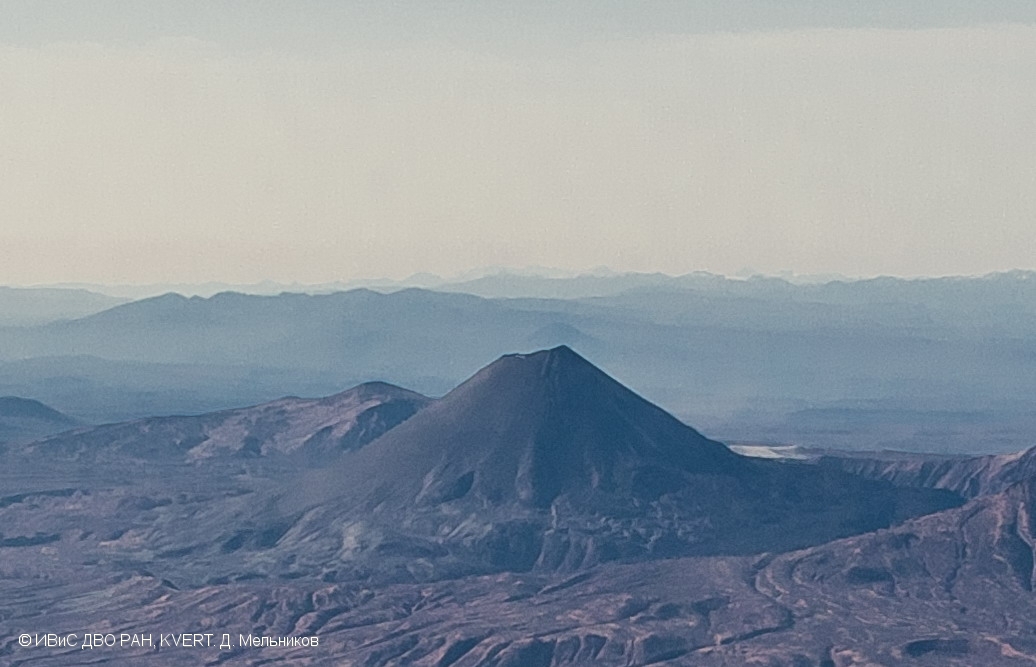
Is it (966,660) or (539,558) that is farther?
(539,558)

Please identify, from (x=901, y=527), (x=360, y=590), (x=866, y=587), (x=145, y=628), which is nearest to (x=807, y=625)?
(x=866, y=587)

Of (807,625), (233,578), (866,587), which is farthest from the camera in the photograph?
(233,578)

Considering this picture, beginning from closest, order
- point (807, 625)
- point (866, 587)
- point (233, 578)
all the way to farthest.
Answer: point (807, 625)
point (866, 587)
point (233, 578)

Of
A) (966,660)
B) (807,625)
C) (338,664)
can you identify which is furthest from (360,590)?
(966,660)

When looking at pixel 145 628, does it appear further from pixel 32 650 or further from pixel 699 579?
pixel 699 579

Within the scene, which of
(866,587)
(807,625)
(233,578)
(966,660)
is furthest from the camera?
(233,578)

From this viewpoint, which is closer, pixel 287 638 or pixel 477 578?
pixel 287 638

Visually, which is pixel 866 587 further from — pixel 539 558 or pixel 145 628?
Result: pixel 145 628

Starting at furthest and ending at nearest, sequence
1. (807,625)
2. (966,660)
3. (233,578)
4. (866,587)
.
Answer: (233,578)
(866,587)
(807,625)
(966,660)

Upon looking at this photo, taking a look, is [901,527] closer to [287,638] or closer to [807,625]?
[807,625]
